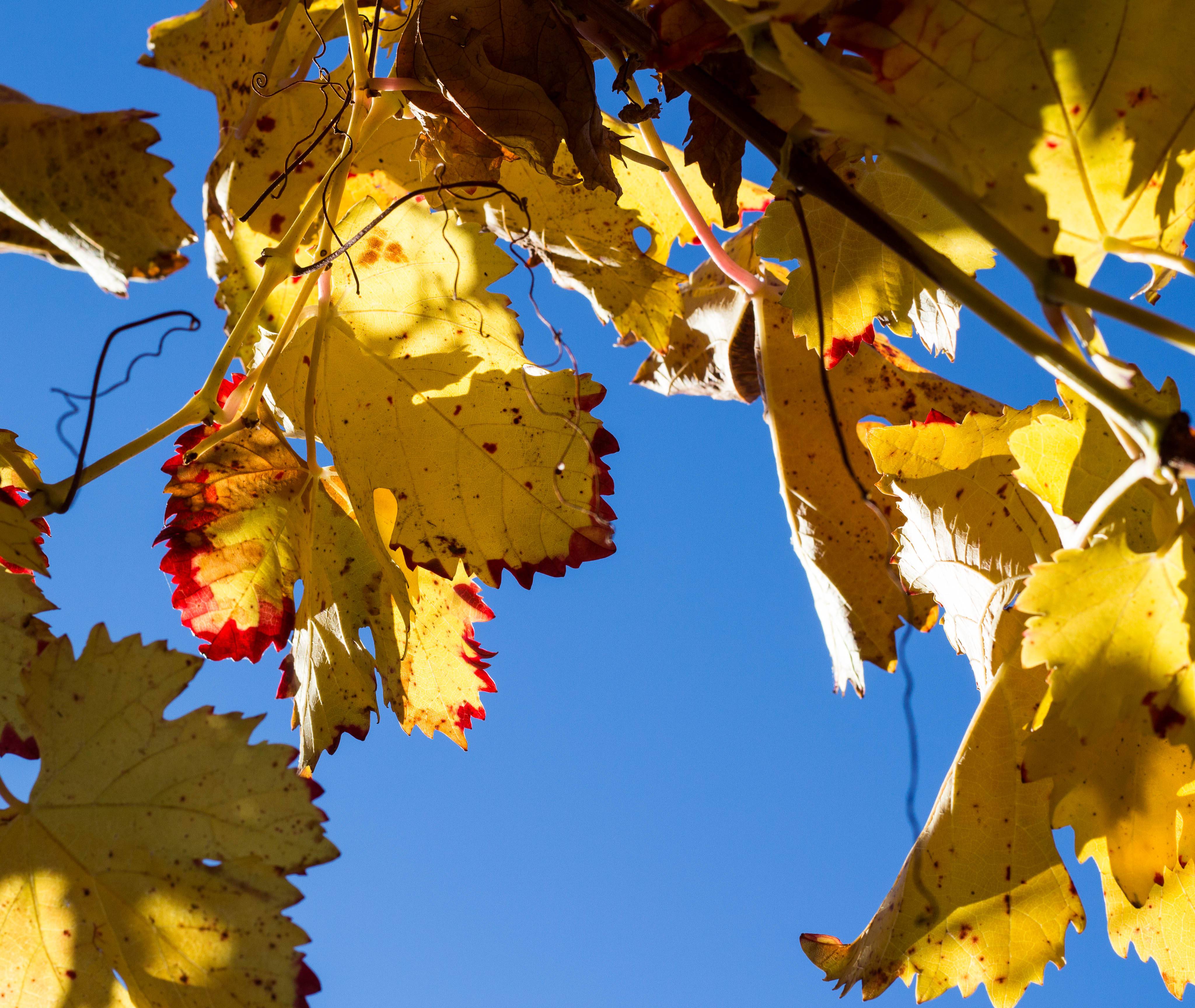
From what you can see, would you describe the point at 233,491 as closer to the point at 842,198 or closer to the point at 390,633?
the point at 390,633

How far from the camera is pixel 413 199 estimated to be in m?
0.52

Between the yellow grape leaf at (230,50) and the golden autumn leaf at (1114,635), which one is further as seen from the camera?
the yellow grape leaf at (230,50)

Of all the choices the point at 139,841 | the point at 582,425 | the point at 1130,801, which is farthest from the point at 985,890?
the point at 139,841

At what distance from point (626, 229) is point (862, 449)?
0.72ft

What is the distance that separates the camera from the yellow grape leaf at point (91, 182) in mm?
342

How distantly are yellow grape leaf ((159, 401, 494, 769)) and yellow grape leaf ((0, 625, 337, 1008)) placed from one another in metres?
0.10

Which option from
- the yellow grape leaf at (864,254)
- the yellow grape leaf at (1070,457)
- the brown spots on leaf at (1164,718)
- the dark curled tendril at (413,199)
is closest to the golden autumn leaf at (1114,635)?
the brown spots on leaf at (1164,718)

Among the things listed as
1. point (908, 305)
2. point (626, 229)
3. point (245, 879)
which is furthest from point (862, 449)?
point (245, 879)

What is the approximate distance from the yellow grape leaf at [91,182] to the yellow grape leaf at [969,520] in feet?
1.26

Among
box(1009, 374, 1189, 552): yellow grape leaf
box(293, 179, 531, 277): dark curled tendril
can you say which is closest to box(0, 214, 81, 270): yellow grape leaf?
box(293, 179, 531, 277): dark curled tendril

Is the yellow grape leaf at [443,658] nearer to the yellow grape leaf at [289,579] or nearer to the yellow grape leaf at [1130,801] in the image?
the yellow grape leaf at [289,579]

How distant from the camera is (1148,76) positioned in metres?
0.32

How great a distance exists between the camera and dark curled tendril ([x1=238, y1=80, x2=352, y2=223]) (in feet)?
1.58

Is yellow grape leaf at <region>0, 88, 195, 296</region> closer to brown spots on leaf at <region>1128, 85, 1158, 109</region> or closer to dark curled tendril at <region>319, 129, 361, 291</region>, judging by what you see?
dark curled tendril at <region>319, 129, 361, 291</region>
